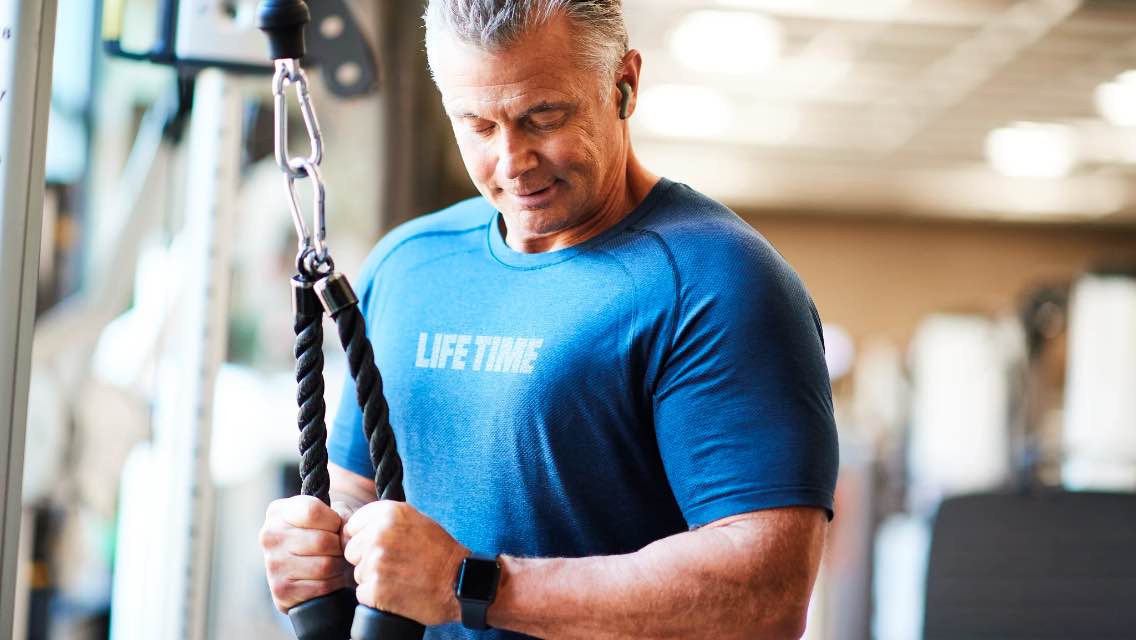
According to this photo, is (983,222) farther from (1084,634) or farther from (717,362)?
(717,362)

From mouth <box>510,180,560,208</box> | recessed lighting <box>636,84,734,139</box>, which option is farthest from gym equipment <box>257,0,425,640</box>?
recessed lighting <box>636,84,734,139</box>

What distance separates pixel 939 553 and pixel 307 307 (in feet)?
4.07

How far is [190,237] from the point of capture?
167cm

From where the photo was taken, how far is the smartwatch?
3.35 feet

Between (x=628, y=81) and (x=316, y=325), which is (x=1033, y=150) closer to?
(x=628, y=81)

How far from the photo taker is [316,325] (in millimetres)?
1036

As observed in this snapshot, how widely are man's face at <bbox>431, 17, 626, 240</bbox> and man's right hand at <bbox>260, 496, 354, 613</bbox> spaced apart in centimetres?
36

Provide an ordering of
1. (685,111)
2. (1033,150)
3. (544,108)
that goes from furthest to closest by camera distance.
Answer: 1. (1033,150)
2. (685,111)
3. (544,108)

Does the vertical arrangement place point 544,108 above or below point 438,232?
above

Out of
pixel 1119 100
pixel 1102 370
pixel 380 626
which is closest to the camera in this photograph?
pixel 380 626

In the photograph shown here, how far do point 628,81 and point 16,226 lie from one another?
2.00 feet

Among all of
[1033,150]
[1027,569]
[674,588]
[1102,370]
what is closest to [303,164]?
[674,588]

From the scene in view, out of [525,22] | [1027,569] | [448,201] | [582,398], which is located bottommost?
[1027,569]

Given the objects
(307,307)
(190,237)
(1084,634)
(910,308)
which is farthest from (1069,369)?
(910,308)
